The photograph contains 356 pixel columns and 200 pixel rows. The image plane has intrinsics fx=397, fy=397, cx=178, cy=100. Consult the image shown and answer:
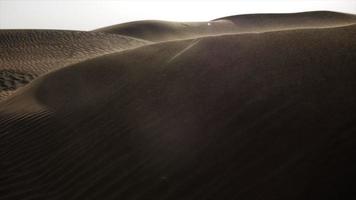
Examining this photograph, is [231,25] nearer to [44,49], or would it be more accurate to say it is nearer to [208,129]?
[44,49]

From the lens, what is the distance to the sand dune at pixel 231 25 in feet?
110

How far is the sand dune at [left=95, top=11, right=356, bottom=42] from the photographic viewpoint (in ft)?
110

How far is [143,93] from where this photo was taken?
5277mm

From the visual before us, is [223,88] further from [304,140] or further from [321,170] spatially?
[321,170]

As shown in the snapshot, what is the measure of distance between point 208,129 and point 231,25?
35692mm

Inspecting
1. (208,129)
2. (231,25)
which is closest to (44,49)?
(208,129)

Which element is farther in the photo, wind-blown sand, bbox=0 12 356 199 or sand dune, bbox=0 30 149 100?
sand dune, bbox=0 30 149 100

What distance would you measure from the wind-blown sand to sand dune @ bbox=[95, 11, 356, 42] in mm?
26735

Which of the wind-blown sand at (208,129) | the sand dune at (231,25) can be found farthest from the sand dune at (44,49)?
the sand dune at (231,25)

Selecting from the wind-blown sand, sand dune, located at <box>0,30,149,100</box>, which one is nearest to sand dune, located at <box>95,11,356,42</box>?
sand dune, located at <box>0,30,149,100</box>

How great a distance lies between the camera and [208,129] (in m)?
3.79

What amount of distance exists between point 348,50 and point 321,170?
2096 mm

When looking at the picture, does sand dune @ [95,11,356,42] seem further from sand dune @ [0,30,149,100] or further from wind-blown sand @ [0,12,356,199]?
wind-blown sand @ [0,12,356,199]

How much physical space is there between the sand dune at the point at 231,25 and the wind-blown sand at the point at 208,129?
26735 mm
